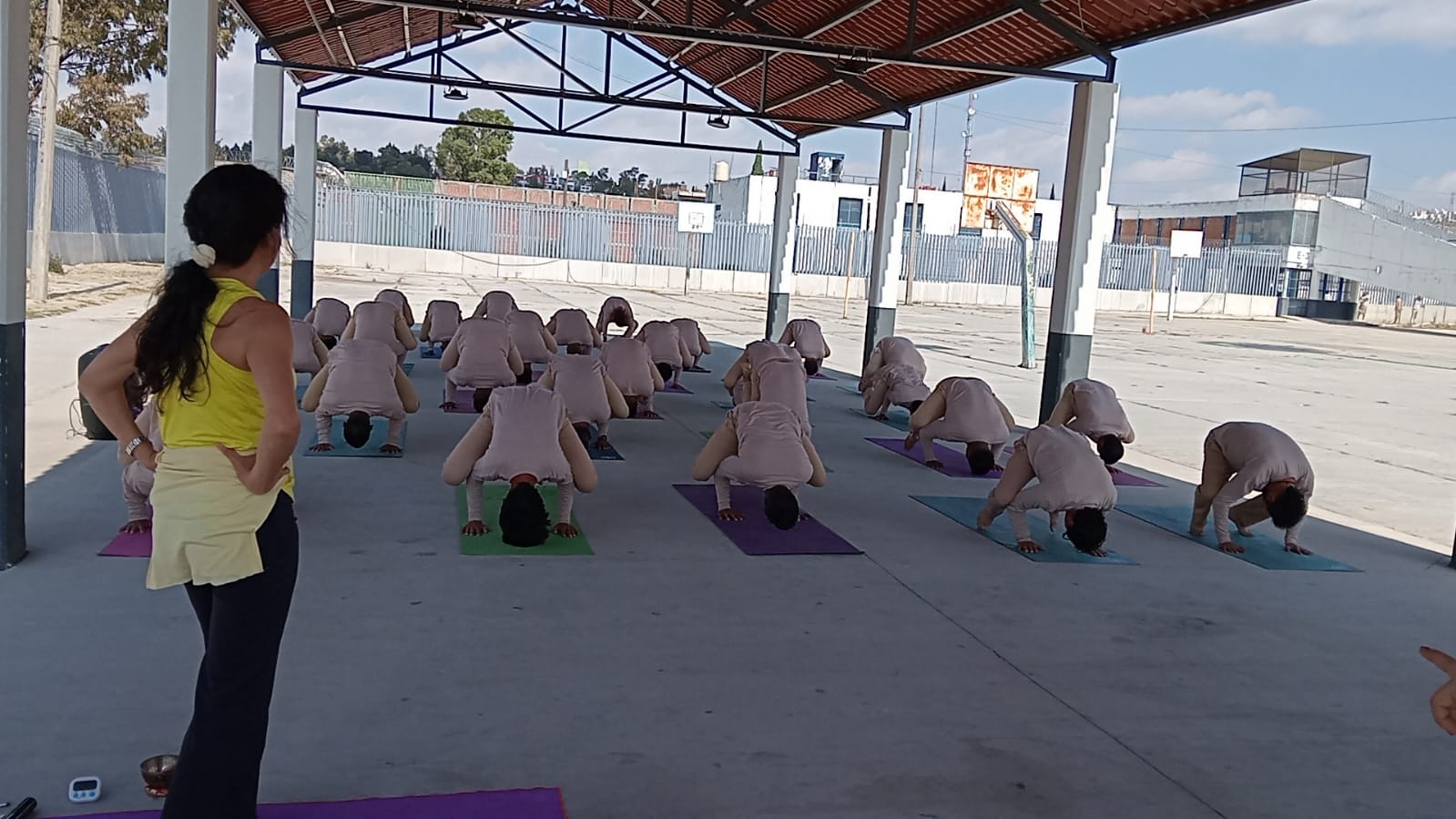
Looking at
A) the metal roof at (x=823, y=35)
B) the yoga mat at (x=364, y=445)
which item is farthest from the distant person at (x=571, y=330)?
the yoga mat at (x=364, y=445)

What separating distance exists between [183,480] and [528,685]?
1.89m

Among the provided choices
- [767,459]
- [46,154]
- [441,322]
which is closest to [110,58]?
[46,154]

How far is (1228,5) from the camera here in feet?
29.3

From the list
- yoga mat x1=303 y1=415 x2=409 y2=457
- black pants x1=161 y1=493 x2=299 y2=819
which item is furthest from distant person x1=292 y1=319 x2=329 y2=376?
black pants x1=161 y1=493 x2=299 y2=819

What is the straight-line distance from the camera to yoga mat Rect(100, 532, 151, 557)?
5453 mm

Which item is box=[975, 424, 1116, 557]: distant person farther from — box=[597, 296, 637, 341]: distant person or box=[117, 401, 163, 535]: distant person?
box=[597, 296, 637, 341]: distant person

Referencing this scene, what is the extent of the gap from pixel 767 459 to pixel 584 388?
6.81 ft

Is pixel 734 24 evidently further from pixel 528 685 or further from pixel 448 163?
pixel 448 163

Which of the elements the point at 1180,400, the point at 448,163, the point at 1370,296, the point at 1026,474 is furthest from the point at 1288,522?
the point at 448,163

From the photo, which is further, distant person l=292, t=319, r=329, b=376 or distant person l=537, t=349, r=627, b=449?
distant person l=292, t=319, r=329, b=376

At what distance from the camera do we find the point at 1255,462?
22.3 feet

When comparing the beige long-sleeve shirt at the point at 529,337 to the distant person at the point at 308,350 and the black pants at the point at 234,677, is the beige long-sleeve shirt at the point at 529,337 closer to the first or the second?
the distant person at the point at 308,350

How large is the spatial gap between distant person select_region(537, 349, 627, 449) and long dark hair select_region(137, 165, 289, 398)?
565cm

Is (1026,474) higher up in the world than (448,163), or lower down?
lower down
